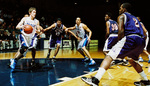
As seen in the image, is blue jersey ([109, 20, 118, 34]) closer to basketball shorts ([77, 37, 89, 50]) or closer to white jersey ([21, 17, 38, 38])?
basketball shorts ([77, 37, 89, 50])

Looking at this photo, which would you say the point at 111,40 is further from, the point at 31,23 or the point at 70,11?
the point at 70,11

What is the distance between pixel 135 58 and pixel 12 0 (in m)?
13.5

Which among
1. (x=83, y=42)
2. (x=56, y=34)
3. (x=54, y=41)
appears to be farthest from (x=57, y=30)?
(x=83, y=42)

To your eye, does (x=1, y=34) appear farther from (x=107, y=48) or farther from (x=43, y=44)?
(x=107, y=48)

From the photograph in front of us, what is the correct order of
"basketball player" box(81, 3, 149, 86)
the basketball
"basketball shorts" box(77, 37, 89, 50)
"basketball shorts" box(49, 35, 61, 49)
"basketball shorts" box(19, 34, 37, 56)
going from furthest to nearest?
1. "basketball shorts" box(49, 35, 61, 49)
2. "basketball shorts" box(77, 37, 89, 50)
3. "basketball shorts" box(19, 34, 37, 56)
4. the basketball
5. "basketball player" box(81, 3, 149, 86)

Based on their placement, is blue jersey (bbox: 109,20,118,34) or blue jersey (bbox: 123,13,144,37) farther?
blue jersey (bbox: 109,20,118,34)

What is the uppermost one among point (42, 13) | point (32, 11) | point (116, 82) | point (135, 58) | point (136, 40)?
point (42, 13)

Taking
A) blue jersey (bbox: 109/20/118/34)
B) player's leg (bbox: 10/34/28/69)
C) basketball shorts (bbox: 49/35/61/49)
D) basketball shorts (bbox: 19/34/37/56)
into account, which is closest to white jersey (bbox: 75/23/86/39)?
basketball shorts (bbox: 49/35/61/49)

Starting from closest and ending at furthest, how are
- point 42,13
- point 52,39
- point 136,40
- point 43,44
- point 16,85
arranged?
point 136,40 < point 16,85 < point 52,39 < point 43,44 < point 42,13

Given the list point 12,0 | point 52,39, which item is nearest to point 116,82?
point 52,39

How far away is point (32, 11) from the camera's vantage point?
463cm

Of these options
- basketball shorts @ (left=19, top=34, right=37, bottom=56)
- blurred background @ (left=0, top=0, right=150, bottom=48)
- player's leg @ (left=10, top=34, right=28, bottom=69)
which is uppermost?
blurred background @ (left=0, top=0, right=150, bottom=48)

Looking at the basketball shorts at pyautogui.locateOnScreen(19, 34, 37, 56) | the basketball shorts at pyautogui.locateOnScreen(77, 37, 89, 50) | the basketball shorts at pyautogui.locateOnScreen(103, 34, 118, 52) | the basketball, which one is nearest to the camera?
the basketball

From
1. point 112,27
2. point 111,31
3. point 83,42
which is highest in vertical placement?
point 112,27
